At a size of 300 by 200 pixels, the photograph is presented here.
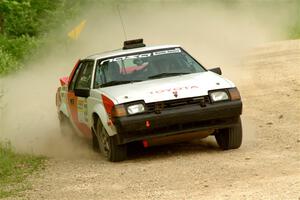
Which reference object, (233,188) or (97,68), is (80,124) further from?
(233,188)

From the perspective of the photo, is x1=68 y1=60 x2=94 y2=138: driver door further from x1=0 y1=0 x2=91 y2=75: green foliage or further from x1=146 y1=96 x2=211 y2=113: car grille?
x1=0 y1=0 x2=91 y2=75: green foliage

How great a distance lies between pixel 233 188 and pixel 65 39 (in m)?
27.0

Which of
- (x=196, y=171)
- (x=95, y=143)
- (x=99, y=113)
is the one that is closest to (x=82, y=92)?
(x=99, y=113)

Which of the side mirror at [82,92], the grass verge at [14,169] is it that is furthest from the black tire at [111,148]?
the grass verge at [14,169]

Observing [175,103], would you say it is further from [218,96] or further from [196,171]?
[196,171]

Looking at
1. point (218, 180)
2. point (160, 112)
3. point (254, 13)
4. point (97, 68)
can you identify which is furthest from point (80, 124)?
point (254, 13)

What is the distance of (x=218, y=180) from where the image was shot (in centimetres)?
771

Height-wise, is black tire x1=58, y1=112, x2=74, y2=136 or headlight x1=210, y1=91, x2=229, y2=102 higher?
headlight x1=210, y1=91, x2=229, y2=102

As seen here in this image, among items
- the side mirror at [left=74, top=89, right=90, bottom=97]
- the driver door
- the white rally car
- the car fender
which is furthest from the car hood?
the driver door

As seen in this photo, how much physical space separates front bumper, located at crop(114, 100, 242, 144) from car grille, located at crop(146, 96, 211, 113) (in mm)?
49

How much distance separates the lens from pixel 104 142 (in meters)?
9.80

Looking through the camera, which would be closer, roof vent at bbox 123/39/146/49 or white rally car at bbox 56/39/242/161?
white rally car at bbox 56/39/242/161

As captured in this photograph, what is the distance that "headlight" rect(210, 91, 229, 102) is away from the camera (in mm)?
9227

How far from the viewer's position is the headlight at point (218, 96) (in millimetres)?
9227
